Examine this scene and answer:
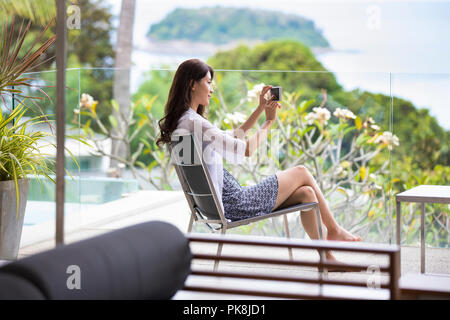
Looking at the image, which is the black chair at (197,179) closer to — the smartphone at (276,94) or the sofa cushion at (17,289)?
the smartphone at (276,94)

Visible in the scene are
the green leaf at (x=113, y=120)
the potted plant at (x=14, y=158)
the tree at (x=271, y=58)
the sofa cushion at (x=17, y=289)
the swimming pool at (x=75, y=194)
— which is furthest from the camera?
the tree at (x=271, y=58)

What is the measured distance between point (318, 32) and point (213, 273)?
708 inches

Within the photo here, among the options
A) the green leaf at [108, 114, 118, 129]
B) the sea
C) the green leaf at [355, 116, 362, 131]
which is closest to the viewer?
the green leaf at [355, 116, 362, 131]

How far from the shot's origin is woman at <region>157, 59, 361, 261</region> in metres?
2.94

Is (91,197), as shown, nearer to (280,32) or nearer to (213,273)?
(213,273)

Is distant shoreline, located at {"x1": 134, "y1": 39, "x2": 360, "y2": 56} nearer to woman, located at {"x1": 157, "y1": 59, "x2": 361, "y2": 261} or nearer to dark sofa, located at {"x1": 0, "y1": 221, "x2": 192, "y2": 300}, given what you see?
woman, located at {"x1": 157, "y1": 59, "x2": 361, "y2": 261}

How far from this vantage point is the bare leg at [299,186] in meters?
3.12

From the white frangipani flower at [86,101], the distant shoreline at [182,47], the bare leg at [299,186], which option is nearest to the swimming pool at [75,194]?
the white frangipani flower at [86,101]

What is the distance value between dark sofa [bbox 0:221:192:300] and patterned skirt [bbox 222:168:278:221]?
1364 mm

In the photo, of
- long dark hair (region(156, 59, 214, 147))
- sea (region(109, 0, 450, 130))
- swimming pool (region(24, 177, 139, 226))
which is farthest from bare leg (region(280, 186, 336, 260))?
sea (region(109, 0, 450, 130))

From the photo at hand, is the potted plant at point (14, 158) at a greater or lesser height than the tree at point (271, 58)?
lesser

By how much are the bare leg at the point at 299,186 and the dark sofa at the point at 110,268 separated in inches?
58.8

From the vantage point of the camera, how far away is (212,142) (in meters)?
2.92

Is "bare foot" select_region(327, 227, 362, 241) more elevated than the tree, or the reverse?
the tree
